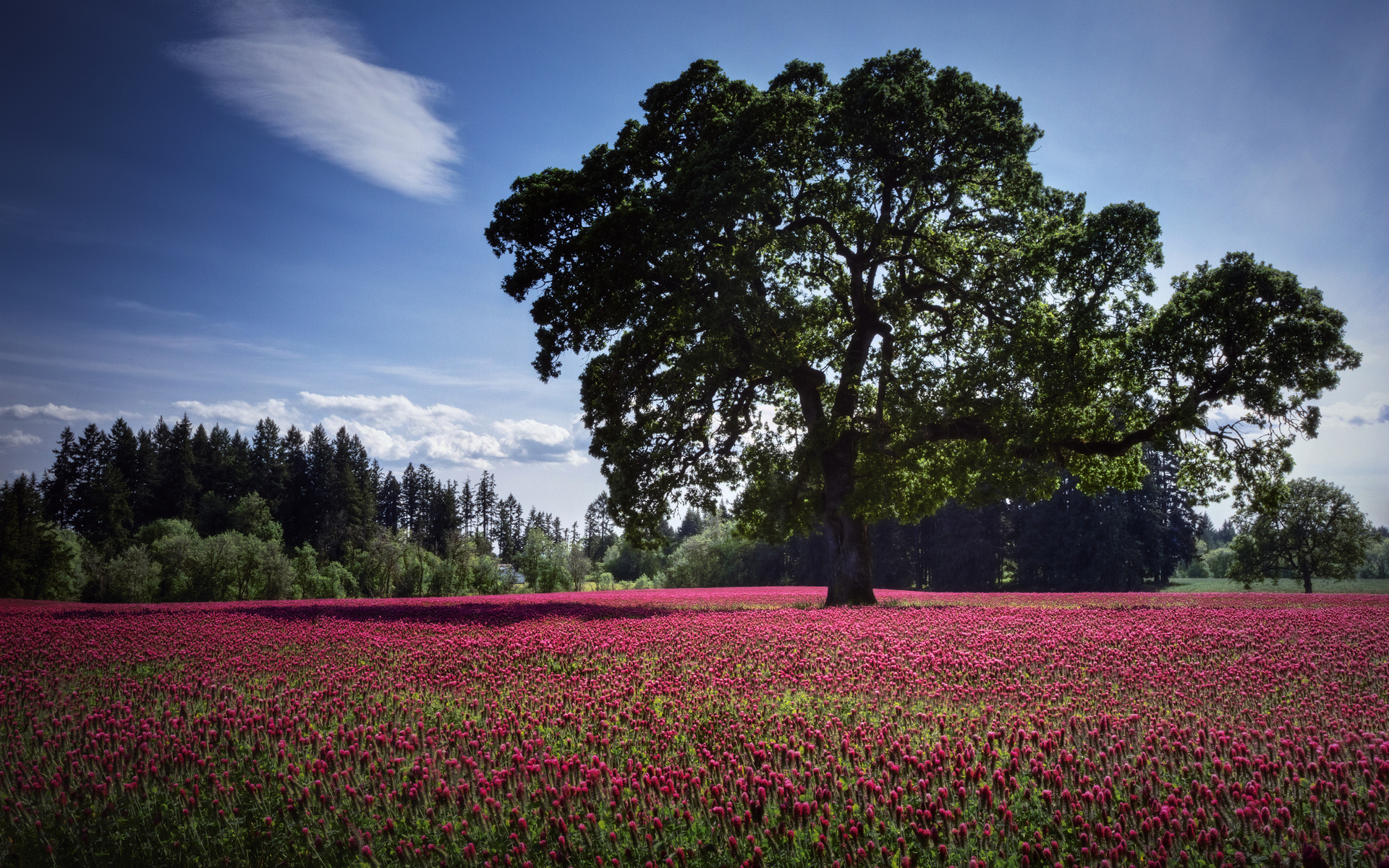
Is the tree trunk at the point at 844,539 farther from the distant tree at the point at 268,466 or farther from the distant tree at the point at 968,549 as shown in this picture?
the distant tree at the point at 268,466

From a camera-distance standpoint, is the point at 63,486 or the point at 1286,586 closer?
the point at 1286,586

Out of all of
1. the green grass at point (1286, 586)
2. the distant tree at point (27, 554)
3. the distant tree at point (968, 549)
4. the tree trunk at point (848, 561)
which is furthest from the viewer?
the distant tree at point (968, 549)

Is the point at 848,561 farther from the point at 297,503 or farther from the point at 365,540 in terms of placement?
the point at 297,503

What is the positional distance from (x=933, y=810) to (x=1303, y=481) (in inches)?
2339

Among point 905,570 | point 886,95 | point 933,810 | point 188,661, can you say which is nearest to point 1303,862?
point 933,810

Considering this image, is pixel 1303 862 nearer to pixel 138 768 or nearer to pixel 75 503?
pixel 138 768

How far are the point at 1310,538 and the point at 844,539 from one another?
4420cm

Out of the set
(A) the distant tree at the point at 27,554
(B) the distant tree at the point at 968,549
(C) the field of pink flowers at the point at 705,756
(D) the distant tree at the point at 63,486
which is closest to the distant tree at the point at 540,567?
(A) the distant tree at the point at 27,554

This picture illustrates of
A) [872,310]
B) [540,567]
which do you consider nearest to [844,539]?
[872,310]

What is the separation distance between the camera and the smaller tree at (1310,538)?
149 feet

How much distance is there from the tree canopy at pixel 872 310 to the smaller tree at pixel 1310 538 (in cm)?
3118

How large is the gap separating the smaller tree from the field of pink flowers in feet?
157

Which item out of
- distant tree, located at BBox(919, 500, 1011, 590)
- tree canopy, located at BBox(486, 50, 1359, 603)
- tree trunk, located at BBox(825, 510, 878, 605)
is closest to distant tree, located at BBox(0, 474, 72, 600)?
tree canopy, located at BBox(486, 50, 1359, 603)

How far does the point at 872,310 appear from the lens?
2364 cm
